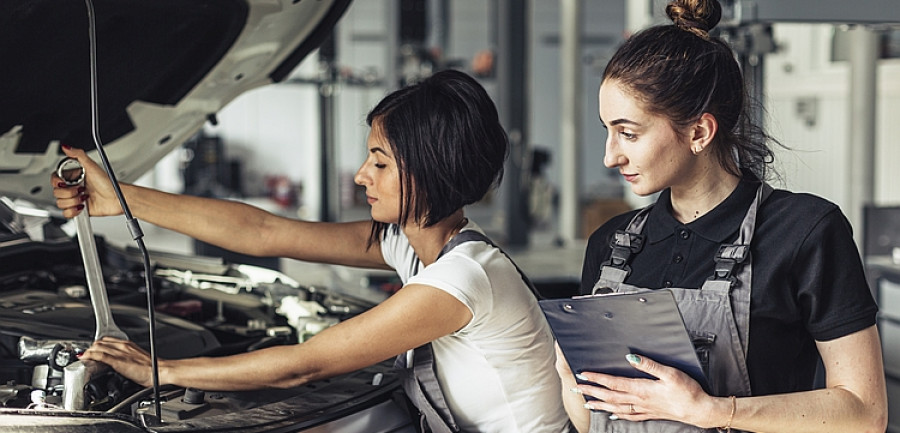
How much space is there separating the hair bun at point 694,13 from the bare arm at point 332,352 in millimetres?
504

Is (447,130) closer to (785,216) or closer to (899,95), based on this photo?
(785,216)

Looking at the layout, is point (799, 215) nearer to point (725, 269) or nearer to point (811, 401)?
point (725, 269)

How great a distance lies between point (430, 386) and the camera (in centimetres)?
149

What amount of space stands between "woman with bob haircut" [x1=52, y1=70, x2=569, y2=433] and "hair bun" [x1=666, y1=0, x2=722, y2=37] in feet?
1.13

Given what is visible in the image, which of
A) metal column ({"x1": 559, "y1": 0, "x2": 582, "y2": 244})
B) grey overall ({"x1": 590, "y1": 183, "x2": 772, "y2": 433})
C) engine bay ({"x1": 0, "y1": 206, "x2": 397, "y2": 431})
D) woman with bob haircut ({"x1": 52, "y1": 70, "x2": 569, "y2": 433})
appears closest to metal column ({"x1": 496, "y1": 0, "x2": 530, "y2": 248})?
metal column ({"x1": 559, "y1": 0, "x2": 582, "y2": 244})

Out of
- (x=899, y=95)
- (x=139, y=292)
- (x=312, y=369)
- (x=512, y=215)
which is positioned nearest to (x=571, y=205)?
(x=512, y=215)

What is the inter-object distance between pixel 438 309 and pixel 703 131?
444mm

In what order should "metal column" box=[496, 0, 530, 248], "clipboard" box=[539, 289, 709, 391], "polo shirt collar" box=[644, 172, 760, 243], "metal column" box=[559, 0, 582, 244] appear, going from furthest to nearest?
1. "metal column" box=[559, 0, 582, 244]
2. "metal column" box=[496, 0, 530, 248]
3. "polo shirt collar" box=[644, 172, 760, 243]
4. "clipboard" box=[539, 289, 709, 391]

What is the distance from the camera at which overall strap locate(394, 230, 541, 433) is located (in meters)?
1.45

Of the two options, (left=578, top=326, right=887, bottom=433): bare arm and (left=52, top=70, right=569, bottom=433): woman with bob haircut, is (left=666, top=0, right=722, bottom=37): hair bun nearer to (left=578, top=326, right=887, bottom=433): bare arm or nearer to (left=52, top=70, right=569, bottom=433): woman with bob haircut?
(left=52, top=70, right=569, bottom=433): woman with bob haircut

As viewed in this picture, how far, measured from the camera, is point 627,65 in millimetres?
1236

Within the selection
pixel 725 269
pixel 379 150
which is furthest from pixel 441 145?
pixel 725 269

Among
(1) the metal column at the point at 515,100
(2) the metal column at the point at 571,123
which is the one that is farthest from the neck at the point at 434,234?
(2) the metal column at the point at 571,123

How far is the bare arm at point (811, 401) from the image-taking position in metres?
1.14
